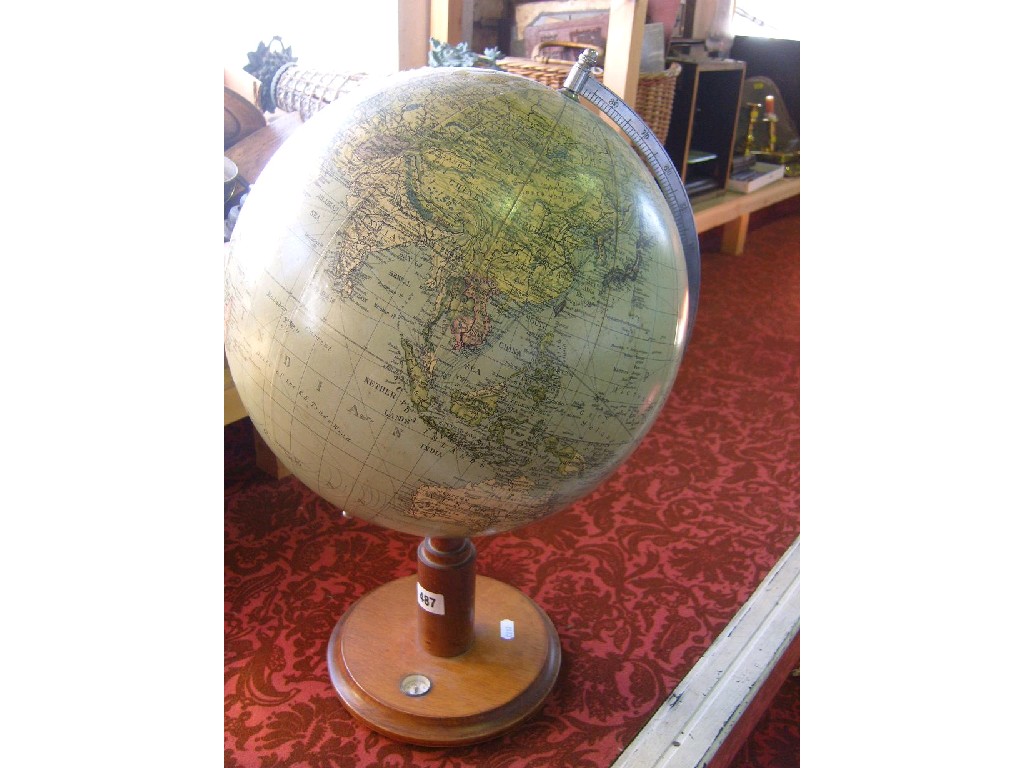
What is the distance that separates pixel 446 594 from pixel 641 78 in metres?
2.11

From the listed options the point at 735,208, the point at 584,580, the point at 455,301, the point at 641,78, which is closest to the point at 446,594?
the point at 584,580

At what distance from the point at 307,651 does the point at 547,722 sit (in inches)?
19.7

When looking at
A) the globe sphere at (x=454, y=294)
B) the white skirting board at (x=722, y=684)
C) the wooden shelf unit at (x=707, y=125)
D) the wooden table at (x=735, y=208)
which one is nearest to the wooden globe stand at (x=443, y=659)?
the white skirting board at (x=722, y=684)

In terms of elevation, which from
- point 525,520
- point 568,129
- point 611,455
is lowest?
point 525,520

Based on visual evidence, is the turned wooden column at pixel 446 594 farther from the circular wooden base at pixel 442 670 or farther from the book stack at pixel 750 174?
the book stack at pixel 750 174

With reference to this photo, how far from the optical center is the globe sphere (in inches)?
38.1

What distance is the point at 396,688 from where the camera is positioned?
146cm

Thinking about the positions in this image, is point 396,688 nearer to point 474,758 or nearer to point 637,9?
point 474,758

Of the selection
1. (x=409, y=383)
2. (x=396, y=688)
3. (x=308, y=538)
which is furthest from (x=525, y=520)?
(x=308, y=538)

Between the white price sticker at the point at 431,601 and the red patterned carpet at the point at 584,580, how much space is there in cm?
24

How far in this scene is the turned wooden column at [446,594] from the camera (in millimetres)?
1420

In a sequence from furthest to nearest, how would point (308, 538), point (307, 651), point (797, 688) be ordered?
point (308, 538) < point (797, 688) < point (307, 651)

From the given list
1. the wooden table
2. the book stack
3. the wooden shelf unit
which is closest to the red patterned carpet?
the wooden table

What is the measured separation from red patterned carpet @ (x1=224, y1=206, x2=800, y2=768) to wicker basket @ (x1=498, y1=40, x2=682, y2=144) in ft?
3.45
